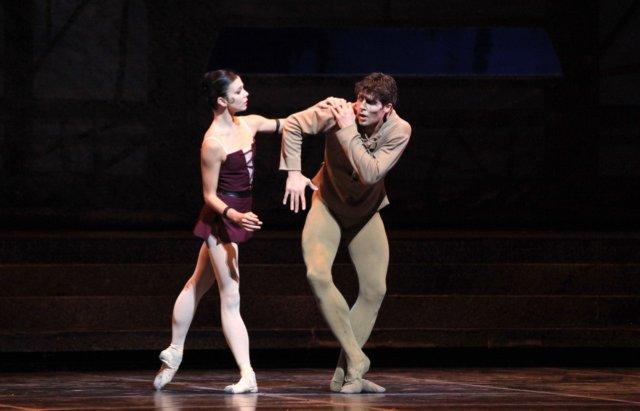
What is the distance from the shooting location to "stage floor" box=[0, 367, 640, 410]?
680cm

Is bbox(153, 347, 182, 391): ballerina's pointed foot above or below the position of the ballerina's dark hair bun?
below

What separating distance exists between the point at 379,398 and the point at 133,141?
530 cm

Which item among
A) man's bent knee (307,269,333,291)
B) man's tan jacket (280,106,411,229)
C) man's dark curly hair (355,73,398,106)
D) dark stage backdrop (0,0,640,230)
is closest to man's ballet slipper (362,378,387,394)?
man's bent knee (307,269,333,291)

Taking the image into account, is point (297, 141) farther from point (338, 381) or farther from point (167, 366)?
point (167, 366)

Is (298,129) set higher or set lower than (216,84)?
lower

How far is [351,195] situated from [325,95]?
4.66 metres

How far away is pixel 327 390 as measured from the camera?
7469mm

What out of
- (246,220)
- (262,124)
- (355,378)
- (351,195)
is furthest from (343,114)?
(355,378)

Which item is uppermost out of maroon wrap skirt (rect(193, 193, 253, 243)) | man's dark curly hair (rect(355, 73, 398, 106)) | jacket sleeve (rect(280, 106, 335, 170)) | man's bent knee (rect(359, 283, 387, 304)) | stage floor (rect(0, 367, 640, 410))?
man's dark curly hair (rect(355, 73, 398, 106))

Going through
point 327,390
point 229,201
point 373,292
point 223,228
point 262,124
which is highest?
point 262,124

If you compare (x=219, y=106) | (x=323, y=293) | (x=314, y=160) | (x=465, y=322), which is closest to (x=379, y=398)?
(x=323, y=293)

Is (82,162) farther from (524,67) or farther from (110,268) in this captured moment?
(524,67)

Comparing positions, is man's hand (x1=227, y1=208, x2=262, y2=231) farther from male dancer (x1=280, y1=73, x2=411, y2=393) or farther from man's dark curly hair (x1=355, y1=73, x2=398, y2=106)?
man's dark curly hair (x1=355, y1=73, x2=398, y2=106)

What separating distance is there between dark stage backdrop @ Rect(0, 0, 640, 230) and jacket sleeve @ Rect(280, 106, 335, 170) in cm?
472
